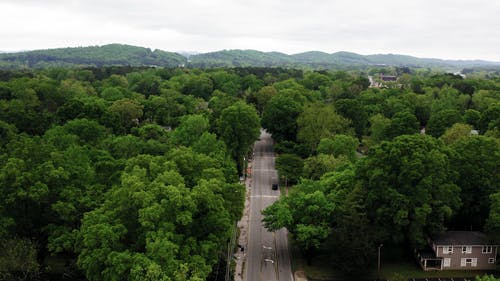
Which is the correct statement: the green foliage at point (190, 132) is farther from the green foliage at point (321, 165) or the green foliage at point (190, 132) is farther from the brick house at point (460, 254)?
the brick house at point (460, 254)

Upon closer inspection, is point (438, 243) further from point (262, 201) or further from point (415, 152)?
point (262, 201)

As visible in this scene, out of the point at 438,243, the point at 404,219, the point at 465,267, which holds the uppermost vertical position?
the point at 404,219

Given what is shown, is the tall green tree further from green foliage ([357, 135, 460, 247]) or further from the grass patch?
green foliage ([357, 135, 460, 247])

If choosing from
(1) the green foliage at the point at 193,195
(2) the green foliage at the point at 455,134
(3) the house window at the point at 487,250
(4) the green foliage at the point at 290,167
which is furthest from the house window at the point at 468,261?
(4) the green foliage at the point at 290,167

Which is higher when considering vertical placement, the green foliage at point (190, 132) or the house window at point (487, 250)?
the green foliage at point (190, 132)

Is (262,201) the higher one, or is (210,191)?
(210,191)

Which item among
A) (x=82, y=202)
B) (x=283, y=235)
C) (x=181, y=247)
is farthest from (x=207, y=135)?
(x=181, y=247)

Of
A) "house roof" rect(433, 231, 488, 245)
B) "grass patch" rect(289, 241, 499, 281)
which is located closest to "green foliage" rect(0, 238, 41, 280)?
"grass patch" rect(289, 241, 499, 281)
